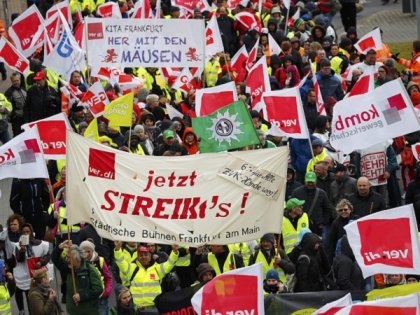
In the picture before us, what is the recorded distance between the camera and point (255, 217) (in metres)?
19.1

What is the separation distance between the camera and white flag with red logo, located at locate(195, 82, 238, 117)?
24688mm

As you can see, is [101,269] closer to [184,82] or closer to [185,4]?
[184,82]

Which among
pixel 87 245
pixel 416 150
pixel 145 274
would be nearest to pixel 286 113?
pixel 416 150

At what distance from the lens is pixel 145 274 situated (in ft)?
66.6

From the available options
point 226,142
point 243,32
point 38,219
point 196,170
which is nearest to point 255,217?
point 196,170

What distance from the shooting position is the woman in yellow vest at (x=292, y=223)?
70.0 feet

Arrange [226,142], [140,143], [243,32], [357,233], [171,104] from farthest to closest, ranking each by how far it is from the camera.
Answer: [243,32], [171,104], [140,143], [226,142], [357,233]

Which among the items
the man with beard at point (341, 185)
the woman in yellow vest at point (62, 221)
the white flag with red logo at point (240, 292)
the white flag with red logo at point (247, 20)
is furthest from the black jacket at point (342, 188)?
the white flag with red logo at point (247, 20)

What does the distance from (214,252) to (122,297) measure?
1.38 m

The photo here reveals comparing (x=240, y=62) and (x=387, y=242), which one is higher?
(x=240, y=62)

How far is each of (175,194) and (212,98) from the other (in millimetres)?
5955

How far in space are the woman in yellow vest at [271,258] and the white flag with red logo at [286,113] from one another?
3.52m

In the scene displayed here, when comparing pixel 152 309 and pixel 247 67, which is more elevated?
pixel 247 67

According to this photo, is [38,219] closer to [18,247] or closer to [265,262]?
[18,247]
